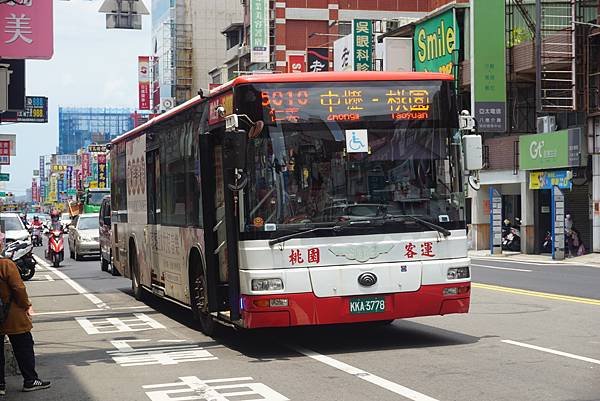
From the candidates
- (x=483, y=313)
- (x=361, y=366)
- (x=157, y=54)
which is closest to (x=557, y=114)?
(x=483, y=313)

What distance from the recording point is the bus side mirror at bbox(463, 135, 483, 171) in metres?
10.9

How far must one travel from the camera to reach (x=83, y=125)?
612 feet

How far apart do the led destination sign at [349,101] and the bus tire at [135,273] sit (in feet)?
27.5

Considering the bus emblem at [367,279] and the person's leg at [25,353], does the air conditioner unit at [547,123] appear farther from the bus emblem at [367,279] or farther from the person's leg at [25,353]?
the person's leg at [25,353]

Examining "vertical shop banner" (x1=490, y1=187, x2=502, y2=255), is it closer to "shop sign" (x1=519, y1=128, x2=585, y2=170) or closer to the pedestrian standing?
"shop sign" (x1=519, y1=128, x2=585, y2=170)

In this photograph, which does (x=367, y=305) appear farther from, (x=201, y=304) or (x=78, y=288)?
(x=78, y=288)

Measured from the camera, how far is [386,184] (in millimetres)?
10711

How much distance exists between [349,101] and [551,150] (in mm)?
26620

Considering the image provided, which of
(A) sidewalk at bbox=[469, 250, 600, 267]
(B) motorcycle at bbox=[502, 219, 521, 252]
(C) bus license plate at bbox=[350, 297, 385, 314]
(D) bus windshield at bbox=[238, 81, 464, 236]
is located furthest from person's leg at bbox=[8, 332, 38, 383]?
(B) motorcycle at bbox=[502, 219, 521, 252]

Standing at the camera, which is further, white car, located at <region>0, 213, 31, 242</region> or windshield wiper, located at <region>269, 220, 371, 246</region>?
white car, located at <region>0, 213, 31, 242</region>

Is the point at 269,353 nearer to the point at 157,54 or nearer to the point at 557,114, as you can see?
the point at 557,114

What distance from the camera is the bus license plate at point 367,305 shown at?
10.6 meters

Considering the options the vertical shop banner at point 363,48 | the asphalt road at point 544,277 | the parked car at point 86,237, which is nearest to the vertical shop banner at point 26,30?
the asphalt road at point 544,277

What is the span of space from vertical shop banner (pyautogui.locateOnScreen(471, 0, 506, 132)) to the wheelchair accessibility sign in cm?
2950
